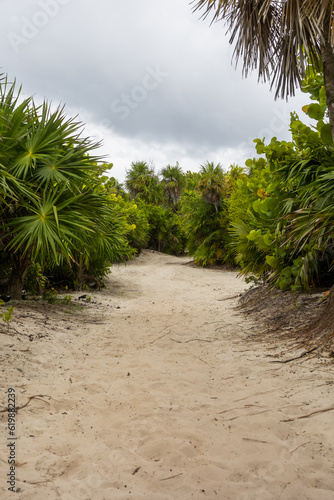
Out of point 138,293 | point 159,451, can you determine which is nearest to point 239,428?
point 159,451

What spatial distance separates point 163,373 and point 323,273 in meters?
3.40

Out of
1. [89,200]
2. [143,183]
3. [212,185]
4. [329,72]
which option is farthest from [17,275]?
[143,183]

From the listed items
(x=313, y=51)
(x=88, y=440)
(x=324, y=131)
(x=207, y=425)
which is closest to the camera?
(x=88, y=440)

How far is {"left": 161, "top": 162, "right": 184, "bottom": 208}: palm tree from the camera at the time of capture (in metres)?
33.3

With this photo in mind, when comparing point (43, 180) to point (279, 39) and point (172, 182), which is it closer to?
point (279, 39)

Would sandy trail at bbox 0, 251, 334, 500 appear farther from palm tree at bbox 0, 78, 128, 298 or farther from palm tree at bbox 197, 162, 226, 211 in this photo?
palm tree at bbox 197, 162, 226, 211

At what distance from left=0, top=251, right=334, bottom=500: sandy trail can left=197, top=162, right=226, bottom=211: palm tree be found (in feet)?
50.7

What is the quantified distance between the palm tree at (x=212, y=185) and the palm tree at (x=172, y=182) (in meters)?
13.0

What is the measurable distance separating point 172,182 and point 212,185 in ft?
46.7

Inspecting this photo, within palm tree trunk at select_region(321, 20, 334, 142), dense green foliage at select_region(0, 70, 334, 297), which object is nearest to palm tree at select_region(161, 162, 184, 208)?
dense green foliage at select_region(0, 70, 334, 297)

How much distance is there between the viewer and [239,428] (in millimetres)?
2338

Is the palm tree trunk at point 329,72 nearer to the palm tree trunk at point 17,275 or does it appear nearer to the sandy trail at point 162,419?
the sandy trail at point 162,419

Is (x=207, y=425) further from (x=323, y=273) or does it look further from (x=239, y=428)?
(x=323, y=273)

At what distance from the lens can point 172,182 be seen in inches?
1315
